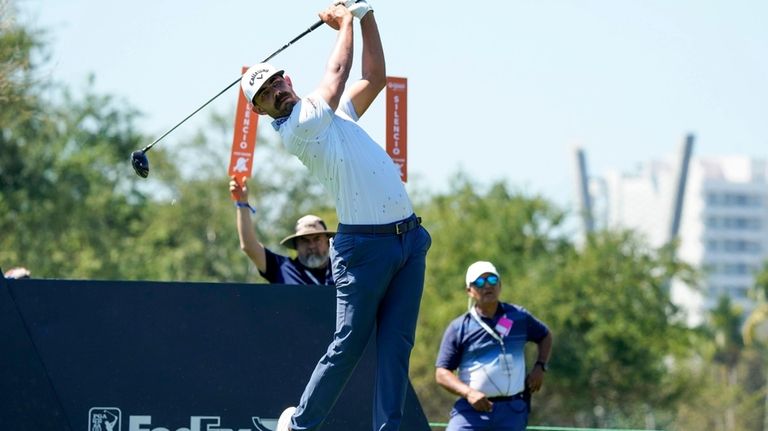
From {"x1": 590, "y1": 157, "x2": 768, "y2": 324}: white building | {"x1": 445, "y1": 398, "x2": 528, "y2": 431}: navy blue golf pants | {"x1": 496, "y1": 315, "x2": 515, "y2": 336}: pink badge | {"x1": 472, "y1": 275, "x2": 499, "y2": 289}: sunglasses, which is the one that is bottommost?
{"x1": 445, "y1": 398, "x2": 528, "y2": 431}: navy blue golf pants

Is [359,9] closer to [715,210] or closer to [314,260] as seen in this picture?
[314,260]

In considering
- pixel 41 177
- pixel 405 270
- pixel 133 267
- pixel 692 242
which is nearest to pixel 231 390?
pixel 405 270

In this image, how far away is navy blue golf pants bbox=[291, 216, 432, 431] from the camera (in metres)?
6.20

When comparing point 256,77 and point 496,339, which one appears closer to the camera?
point 256,77

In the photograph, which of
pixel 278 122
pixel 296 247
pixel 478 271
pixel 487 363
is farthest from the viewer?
pixel 296 247

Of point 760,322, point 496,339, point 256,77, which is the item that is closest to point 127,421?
point 256,77

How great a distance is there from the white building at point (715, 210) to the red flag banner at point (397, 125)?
15660cm

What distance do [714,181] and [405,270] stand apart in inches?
6659

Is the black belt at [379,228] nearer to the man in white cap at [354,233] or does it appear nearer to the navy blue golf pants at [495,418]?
the man in white cap at [354,233]

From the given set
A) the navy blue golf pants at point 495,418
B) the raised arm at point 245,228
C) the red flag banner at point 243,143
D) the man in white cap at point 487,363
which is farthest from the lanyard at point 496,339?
the red flag banner at point 243,143

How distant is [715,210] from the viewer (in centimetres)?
17088

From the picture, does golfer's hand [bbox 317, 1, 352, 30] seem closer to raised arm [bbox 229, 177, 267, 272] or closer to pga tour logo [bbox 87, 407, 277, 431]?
pga tour logo [bbox 87, 407, 277, 431]

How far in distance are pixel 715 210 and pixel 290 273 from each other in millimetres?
166471

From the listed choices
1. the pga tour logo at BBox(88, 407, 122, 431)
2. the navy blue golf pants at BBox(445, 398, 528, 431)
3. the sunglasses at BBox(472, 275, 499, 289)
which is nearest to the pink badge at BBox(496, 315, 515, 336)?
the sunglasses at BBox(472, 275, 499, 289)
